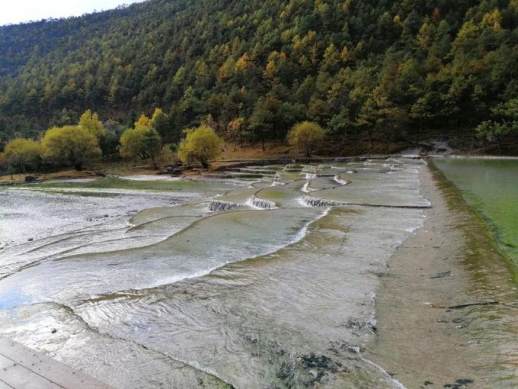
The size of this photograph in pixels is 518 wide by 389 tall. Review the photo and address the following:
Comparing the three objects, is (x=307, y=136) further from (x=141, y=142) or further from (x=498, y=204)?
(x=498, y=204)

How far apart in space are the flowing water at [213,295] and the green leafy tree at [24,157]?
237 feet

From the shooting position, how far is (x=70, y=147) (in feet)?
276

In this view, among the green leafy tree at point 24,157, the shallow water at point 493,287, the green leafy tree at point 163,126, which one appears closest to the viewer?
the shallow water at point 493,287

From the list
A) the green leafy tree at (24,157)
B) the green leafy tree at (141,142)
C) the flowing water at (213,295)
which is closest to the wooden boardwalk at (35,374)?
the flowing water at (213,295)

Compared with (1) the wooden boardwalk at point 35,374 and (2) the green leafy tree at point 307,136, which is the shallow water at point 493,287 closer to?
(1) the wooden boardwalk at point 35,374

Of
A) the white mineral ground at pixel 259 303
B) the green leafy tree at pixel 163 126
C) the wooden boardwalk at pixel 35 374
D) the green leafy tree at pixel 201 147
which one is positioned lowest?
the white mineral ground at pixel 259 303

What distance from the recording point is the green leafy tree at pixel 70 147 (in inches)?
3270

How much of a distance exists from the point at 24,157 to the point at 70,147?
40.0ft

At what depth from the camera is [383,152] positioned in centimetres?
8631

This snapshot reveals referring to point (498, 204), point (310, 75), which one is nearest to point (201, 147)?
point (498, 204)

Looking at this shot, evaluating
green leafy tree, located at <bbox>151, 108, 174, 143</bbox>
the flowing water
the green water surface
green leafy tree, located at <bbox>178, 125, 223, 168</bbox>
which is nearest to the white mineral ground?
the flowing water

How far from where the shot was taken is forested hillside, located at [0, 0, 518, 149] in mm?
89438

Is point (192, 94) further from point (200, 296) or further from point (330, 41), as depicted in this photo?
point (200, 296)

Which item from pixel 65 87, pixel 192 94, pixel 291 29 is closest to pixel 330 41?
pixel 291 29
